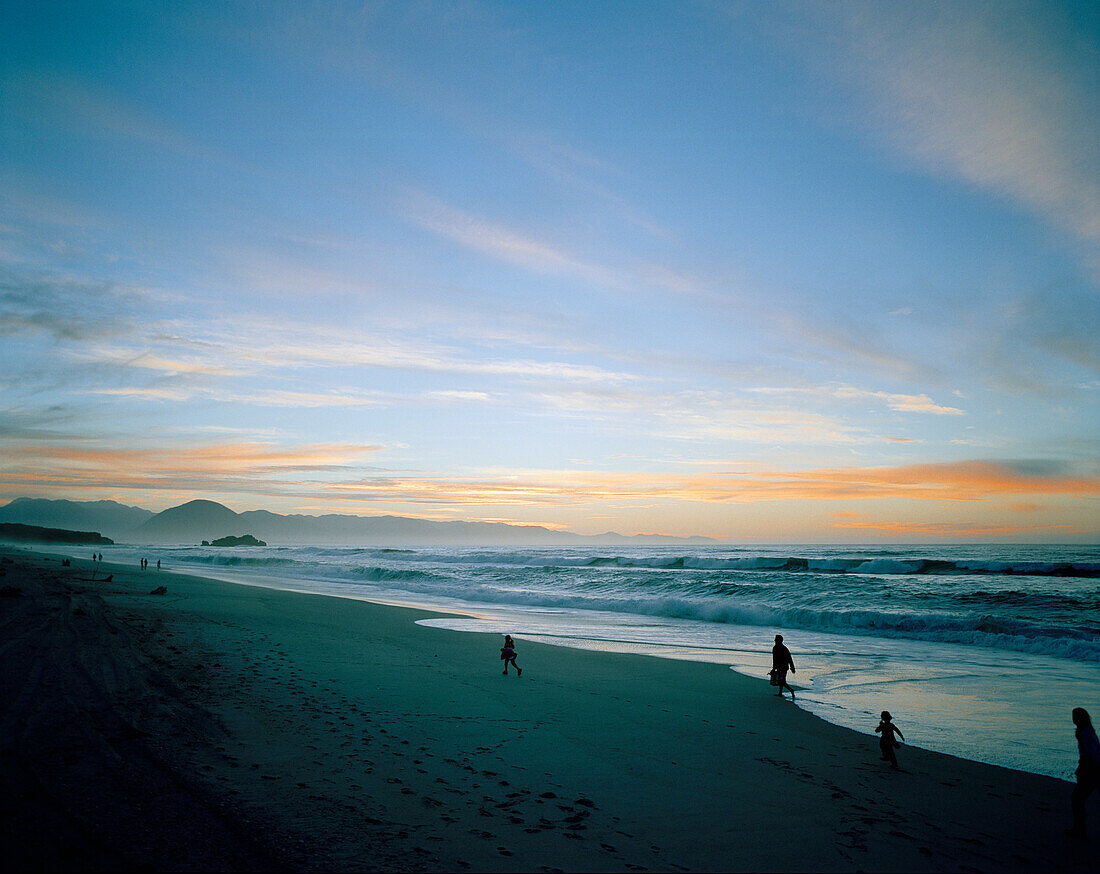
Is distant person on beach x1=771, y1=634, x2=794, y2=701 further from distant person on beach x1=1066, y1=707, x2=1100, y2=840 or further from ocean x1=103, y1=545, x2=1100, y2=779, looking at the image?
distant person on beach x1=1066, y1=707, x2=1100, y2=840

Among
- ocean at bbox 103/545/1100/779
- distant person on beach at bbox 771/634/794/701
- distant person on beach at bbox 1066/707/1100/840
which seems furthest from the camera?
distant person on beach at bbox 771/634/794/701

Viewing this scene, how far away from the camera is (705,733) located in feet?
31.8

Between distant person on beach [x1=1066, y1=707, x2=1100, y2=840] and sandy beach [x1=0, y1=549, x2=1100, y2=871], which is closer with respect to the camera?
sandy beach [x1=0, y1=549, x2=1100, y2=871]

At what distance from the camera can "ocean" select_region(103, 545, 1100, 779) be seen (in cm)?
1152

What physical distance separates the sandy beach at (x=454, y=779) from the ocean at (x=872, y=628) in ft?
4.17

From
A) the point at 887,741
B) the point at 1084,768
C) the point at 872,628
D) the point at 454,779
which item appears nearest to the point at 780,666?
the point at 887,741

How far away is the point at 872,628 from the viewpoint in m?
24.6

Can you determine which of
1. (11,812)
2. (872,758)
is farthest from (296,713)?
(872,758)

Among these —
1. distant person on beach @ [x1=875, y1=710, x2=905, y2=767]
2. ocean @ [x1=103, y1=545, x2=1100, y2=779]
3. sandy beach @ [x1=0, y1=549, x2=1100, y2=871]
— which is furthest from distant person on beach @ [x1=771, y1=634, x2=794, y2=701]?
distant person on beach @ [x1=875, y1=710, x2=905, y2=767]

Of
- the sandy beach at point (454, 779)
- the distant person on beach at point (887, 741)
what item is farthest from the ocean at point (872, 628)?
the distant person on beach at point (887, 741)

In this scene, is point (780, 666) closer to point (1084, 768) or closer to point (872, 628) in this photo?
point (1084, 768)

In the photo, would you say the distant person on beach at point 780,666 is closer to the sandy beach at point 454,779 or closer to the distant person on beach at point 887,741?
the sandy beach at point 454,779

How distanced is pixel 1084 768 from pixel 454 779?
6788 mm

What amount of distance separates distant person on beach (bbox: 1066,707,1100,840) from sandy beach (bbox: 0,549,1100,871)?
26 cm
